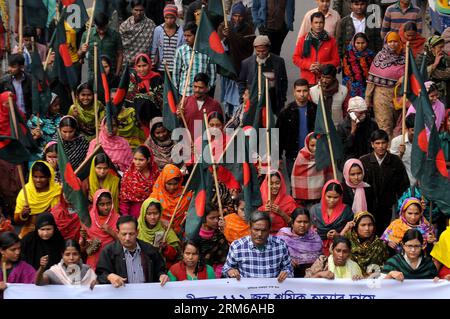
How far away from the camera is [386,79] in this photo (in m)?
20.3

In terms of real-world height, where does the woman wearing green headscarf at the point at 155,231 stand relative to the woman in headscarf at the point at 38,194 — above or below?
below

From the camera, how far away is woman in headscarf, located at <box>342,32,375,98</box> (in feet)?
68.0

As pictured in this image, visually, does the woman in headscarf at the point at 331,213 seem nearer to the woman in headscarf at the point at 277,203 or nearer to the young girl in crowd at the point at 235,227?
the woman in headscarf at the point at 277,203

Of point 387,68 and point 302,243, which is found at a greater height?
point 387,68

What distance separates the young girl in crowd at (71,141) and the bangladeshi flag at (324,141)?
2410mm

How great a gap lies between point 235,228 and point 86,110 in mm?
2975

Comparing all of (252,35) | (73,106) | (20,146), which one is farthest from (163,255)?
(252,35)

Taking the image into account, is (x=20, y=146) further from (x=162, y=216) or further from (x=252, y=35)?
(x=252, y=35)

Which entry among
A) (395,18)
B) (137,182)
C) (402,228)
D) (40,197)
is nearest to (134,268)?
(40,197)

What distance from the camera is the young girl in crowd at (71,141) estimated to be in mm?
19000

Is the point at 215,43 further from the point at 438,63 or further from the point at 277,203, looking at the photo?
the point at 438,63

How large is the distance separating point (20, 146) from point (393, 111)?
4.64m

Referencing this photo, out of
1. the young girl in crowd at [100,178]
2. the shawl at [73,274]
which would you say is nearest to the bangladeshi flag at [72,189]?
the young girl in crowd at [100,178]

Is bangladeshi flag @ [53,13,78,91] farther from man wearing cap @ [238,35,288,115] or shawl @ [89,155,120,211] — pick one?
shawl @ [89,155,120,211]
